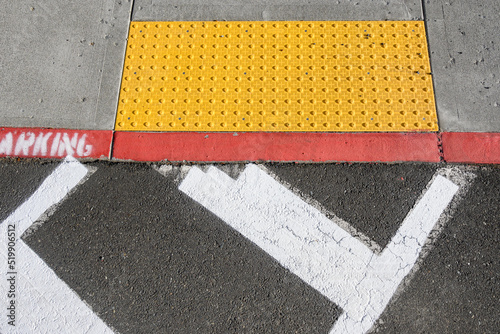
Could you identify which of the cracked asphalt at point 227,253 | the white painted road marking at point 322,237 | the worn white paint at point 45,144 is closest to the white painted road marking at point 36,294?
the cracked asphalt at point 227,253

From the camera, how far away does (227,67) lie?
3.43m

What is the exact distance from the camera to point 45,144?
10.6ft

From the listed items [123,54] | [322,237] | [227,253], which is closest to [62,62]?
[123,54]

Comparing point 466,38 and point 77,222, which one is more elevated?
point 466,38

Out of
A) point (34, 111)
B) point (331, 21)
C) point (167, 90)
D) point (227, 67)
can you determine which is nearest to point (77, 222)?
point (34, 111)

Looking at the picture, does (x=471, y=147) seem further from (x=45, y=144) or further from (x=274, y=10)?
(x=45, y=144)

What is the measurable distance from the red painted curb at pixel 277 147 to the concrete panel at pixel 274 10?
1.39 m

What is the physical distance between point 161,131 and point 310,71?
5.33 ft

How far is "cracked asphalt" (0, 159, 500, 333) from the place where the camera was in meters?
2.72

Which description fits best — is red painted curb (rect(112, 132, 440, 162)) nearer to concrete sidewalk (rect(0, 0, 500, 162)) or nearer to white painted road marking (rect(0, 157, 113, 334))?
concrete sidewalk (rect(0, 0, 500, 162))

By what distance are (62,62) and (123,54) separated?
650 mm

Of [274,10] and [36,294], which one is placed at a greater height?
[274,10]

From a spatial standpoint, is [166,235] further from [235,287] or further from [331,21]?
[331,21]

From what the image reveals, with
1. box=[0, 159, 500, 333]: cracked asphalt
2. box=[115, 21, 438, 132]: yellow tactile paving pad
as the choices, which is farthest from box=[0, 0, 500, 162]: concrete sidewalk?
box=[0, 159, 500, 333]: cracked asphalt
